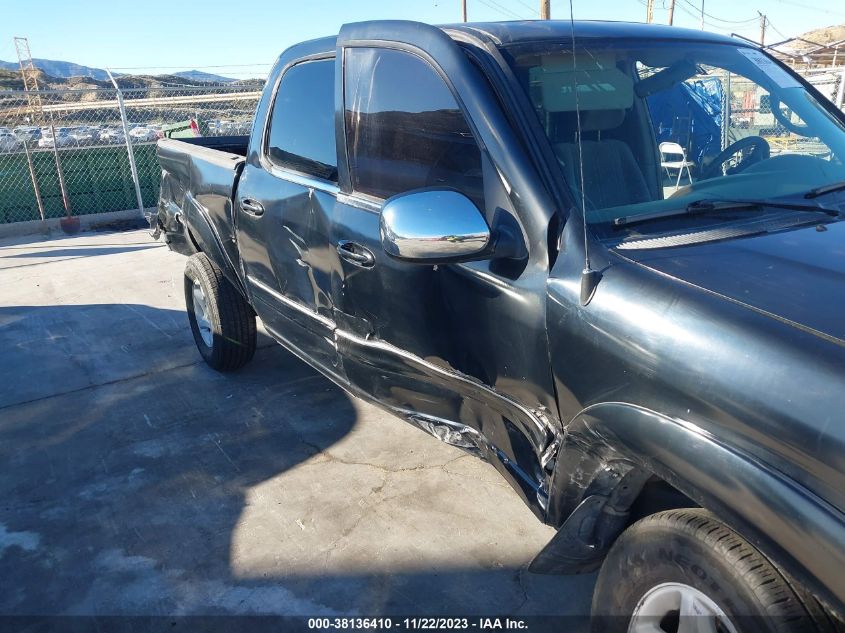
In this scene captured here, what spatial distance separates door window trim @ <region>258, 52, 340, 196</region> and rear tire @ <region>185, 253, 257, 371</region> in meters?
1.06

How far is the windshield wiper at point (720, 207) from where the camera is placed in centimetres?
217

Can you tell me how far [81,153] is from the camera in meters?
11.5

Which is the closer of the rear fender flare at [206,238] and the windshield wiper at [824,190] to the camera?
the windshield wiper at [824,190]

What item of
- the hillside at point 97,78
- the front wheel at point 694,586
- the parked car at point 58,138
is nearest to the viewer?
the front wheel at point 694,586

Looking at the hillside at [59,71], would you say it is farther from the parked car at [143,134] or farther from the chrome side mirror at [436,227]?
the chrome side mirror at [436,227]

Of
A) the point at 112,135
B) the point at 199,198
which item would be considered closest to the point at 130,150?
the point at 112,135

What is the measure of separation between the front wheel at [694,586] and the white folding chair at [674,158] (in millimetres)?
1234

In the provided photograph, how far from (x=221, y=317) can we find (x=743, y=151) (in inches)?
124

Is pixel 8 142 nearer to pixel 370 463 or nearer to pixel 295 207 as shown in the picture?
pixel 295 207

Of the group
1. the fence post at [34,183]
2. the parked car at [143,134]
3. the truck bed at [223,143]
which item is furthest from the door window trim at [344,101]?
the parked car at [143,134]

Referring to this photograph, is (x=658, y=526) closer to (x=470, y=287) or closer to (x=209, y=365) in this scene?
(x=470, y=287)

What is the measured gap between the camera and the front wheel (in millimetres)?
1502

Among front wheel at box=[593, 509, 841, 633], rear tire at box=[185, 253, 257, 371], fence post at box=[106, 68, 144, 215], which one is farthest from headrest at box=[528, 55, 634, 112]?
fence post at box=[106, 68, 144, 215]

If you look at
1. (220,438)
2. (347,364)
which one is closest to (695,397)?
(347,364)
